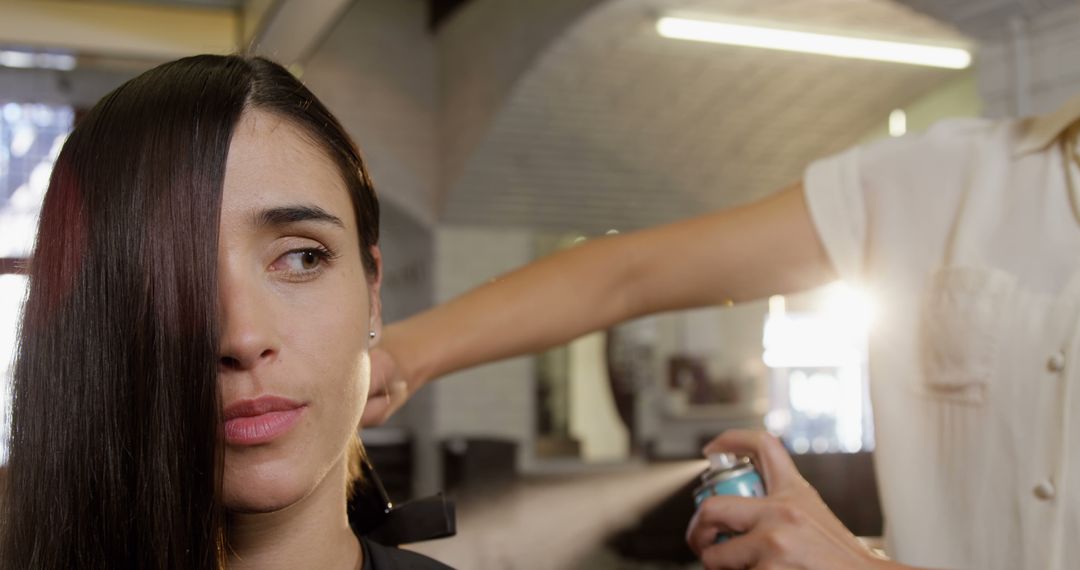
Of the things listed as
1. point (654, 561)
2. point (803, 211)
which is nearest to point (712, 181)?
point (654, 561)

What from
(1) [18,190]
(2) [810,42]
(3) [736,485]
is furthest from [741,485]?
(2) [810,42]

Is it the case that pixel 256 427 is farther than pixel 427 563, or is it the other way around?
pixel 427 563

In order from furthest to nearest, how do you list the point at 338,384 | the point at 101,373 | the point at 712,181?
the point at 712,181 → the point at 338,384 → the point at 101,373

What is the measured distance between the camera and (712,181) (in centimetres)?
748

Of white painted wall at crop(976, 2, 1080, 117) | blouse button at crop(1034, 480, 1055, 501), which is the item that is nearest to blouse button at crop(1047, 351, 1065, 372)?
blouse button at crop(1034, 480, 1055, 501)

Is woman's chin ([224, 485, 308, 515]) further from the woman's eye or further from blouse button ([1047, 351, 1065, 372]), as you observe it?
blouse button ([1047, 351, 1065, 372])

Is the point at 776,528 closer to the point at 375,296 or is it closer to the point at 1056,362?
the point at 1056,362

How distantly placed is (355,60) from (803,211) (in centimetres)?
613

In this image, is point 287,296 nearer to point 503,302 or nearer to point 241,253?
point 241,253

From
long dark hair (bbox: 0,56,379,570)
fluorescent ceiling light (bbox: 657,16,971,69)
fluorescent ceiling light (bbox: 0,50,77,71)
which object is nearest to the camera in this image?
long dark hair (bbox: 0,56,379,570)

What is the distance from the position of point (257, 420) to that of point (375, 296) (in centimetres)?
28

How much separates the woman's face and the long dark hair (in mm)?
29

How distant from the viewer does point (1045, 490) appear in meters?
1.00

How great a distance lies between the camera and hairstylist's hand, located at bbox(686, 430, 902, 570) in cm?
84
